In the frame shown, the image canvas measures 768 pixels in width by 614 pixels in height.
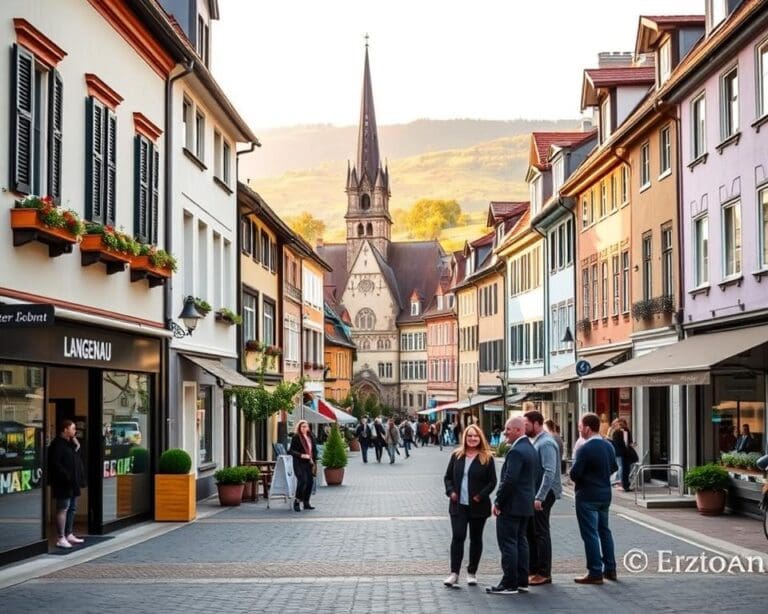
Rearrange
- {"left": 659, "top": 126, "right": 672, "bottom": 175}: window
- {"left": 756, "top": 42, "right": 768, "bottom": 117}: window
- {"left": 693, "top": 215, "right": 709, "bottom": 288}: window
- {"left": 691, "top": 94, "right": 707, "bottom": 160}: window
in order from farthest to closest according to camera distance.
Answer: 1. {"left": 659, "top": 126, "right": 672, "bottom": 175}: window
2. {"left": 693, "top": 215, "right": 709, "bottom": 288}: window
3. {"left": 691, "top": 94, "right": 707, "bottom": 160}: window
4. {"left": 756, "top": 42, "right": 768, "bottom": 117}: window

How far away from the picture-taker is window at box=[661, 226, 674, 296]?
99.2 ft

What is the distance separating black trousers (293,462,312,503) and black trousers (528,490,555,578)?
11770 millimetres

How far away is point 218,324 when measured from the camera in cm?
3047

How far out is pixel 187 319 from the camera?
23.8 metres

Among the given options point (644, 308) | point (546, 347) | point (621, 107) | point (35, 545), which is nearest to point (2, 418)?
point (35, 545)

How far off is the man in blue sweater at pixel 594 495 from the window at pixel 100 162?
8488 millimetres

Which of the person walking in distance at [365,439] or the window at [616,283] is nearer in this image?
the window at [616,283]

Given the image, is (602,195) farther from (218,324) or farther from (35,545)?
(35,545)

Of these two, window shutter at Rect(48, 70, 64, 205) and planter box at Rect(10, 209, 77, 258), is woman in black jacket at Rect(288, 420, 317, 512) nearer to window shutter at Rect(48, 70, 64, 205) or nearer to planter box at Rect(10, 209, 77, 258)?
window shutter at Rect(48, 70, 64, 205)

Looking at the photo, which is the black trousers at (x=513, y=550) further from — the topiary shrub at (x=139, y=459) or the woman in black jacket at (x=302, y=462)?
the woman in black jacket at (x=302, y=462)

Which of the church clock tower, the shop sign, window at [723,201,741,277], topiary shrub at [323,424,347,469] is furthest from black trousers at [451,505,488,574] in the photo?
the church clock tower

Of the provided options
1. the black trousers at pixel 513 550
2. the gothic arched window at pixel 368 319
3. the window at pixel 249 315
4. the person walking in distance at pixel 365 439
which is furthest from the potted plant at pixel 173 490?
the gothic arched window at pixel 368 319

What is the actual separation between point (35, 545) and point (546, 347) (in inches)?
1401

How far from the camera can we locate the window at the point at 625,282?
35250 millimetres
